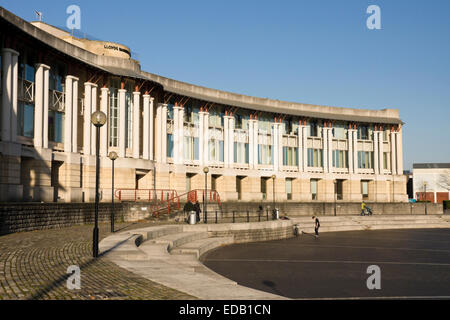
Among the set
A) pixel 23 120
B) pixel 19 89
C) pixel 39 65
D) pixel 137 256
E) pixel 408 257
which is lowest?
pixel 408 257

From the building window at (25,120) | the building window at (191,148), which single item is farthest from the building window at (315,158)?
the building window at (25,120)

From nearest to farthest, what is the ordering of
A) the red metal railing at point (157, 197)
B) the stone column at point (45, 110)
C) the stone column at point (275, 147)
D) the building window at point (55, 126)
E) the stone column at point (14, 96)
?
the stone column at point (14, 96)
the stone column at point (45, 110)
the building window at point (55, 126)
the red metal railing at point (157, 197)
the stone column at point (275, 147)

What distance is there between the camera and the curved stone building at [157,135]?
97.3 feet

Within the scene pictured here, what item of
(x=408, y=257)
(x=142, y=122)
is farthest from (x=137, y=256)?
(x=142, y=122)

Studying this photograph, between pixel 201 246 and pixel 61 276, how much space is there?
12008mm

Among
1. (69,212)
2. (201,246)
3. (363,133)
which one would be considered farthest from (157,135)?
(363,133)

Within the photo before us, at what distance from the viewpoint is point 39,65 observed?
30797 mm

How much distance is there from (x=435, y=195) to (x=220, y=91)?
7650 cm

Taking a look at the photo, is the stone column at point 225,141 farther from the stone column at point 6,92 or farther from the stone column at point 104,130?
the stone column at point 6,92

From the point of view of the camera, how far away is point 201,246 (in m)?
22.6

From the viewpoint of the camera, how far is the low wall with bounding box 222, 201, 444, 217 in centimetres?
4299

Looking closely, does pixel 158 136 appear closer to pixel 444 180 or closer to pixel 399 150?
pixel 399 150

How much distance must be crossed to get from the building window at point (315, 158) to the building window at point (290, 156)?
2223mm

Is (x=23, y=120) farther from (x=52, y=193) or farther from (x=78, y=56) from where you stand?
(x=78, y=56)
